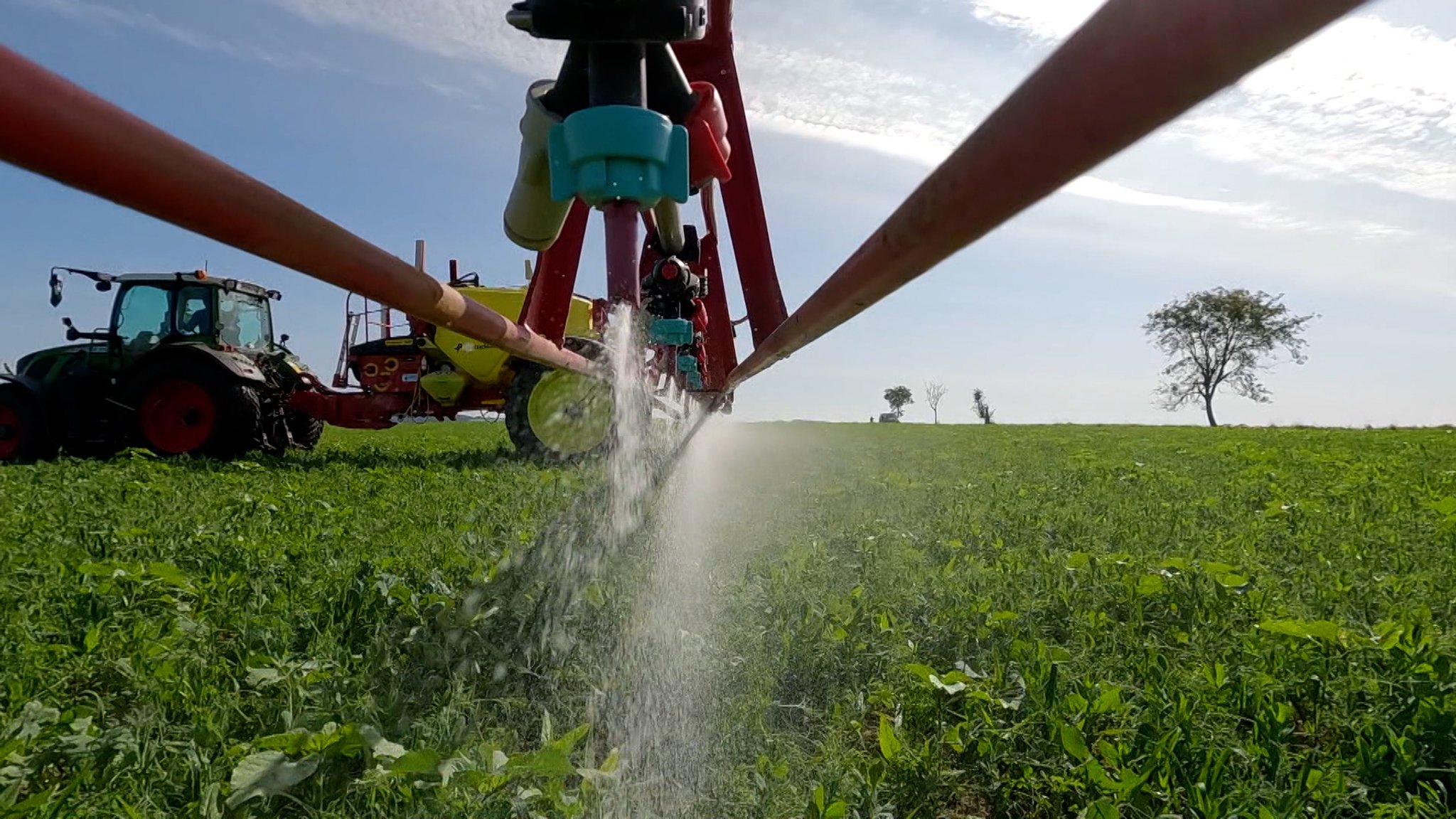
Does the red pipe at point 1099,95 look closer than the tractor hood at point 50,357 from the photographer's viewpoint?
Yes

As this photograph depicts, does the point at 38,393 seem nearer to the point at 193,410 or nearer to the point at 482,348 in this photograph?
the point at 193,410

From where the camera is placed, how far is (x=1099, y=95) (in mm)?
626

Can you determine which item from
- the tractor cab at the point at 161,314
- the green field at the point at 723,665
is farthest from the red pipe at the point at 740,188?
the tractor cab at the point at 161,314

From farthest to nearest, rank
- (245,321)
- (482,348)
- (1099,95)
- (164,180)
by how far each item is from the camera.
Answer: (245,321) < (482,348) < (164,180) < (1099,95)

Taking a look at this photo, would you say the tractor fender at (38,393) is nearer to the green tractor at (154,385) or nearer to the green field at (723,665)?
the green tractor at (154,385)

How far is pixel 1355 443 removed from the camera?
11961mm

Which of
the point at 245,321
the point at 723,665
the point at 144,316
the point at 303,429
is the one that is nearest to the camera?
the point at 723,665

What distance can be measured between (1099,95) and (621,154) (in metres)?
1.03

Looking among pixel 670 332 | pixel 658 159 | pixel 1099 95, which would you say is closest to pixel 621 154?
pixel 658 159

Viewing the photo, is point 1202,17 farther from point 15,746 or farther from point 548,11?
point 15,746

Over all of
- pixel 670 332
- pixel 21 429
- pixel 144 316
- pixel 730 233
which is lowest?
pixel 21 429

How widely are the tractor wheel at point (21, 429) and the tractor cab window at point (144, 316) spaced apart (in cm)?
107

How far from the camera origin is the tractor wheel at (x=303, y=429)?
10906 millimetres

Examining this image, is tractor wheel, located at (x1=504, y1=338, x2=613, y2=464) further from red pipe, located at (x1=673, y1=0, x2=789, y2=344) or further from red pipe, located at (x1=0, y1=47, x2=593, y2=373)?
red pipe, located at (x1=0, y1=47, x2=593, y2=373)
